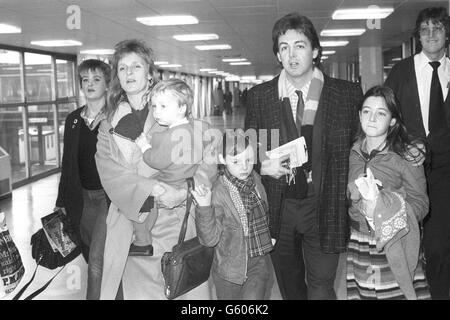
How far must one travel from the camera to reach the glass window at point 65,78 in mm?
11591

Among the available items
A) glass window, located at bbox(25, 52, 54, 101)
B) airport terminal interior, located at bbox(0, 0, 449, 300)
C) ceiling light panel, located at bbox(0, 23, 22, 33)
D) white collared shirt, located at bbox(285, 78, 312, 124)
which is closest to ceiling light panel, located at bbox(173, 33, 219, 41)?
airport terminal interior, located at bbox(0, 0, 449, 300)

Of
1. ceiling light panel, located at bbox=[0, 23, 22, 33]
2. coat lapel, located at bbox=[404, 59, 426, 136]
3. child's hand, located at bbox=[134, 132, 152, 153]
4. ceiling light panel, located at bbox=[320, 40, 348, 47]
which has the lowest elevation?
child's hand, located at bbox=[134, 132, 152, 153]

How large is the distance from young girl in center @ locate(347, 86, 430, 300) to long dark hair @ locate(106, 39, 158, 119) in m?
0.90

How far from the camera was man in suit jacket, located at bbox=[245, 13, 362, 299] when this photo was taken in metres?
2.09

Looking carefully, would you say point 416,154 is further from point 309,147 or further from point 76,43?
point 76,43

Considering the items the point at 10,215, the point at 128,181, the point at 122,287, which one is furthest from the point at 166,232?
the point at 10,215

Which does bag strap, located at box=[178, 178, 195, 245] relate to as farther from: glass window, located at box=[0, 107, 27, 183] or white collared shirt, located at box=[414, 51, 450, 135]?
glass window, located at box=[0, 107, 27, 183]

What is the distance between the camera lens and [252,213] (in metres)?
2.13

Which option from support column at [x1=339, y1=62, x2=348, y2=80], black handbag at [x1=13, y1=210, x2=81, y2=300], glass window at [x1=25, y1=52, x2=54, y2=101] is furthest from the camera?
support column at [x1=339, y1=62, x2=348, y2=80]

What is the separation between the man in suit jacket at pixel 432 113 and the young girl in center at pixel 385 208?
0.57 m

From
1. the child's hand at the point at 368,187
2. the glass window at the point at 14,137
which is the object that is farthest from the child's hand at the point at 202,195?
Result: the glass window at the point at 14,137

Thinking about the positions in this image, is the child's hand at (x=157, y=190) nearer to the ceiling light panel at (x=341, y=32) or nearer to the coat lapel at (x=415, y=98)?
the coat lapel at (x=415, y=98)

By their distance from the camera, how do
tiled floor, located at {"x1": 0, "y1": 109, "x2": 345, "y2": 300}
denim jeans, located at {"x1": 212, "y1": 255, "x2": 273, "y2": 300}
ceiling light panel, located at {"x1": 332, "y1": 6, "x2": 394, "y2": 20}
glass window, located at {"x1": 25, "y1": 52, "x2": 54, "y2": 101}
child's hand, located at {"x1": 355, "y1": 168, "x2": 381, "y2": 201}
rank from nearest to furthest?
1. child's hand, located at {"x1": 355, "y1": 168, "x2": 381, "y2": 201}
2. denim jeans, located at {"x1": 212, "y1": 255, "x2": 273, "y2": 300}
3. tiled floor, located at {"x1": 0, "y1": 109, "x2": 345, "y2": 300}
4. ceiling light panel, located at {"x1": 332, "y1": 6, "x2": 394, "y2": 20}
5. glass window, located at {"x1": 25, "y1": 52, "x2": 54, "y2": 101}

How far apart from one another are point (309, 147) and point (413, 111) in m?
0.80
